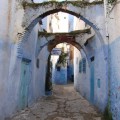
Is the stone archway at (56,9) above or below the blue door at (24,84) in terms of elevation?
above

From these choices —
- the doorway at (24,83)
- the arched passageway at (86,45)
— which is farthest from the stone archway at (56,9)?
the doorway at (24,83)

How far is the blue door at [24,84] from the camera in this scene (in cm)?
748

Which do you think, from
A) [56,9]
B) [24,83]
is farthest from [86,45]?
[24,83]

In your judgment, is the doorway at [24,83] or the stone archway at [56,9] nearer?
the stone archway at [56,9]

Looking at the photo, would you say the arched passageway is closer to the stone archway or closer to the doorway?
the stone archway

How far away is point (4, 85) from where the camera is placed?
5.74m

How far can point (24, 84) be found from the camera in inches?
310

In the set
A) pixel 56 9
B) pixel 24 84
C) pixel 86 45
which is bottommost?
pixel 24 84

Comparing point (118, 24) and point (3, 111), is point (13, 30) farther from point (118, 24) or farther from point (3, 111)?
point (118, 24)

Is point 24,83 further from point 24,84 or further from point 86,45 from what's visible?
point 86,45

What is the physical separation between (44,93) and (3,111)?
6883 millimetres

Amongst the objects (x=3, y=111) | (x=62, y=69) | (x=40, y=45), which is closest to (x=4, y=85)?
(x=3, y=111)

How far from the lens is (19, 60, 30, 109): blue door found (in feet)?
24.5

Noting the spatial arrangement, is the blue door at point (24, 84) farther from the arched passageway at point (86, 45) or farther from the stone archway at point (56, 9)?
the stone archway at point (56, 9)
